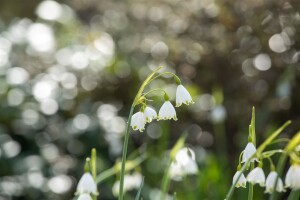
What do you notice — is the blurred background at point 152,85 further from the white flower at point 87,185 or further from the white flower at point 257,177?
the white flower at point 257,177

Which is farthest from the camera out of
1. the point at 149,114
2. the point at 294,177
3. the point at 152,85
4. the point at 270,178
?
the point at 152,85

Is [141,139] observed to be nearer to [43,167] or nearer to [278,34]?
[43,167]

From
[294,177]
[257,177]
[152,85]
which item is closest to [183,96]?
[257,177]

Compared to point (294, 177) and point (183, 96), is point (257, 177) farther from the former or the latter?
point (183, 96)

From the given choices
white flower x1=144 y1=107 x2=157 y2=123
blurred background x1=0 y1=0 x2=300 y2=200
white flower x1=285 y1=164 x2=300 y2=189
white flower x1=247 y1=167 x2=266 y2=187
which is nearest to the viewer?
white flower x1=285 y1=164 x2=300 y2=189

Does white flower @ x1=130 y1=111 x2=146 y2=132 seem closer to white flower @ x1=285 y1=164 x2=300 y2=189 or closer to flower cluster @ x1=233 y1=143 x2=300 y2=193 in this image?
flower cluster @ x1=233 y1=143 x2=300 y2=193

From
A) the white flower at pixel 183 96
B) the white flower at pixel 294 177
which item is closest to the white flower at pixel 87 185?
the white flower at pixel 183 96

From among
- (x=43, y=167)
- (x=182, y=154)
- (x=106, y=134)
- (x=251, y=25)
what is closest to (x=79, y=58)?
(x=106, y=134)

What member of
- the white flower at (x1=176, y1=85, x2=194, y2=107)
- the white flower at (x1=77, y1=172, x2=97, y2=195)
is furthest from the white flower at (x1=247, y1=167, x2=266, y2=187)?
the white flower at (x1=77, y1=172, x2=97, y2=195)
